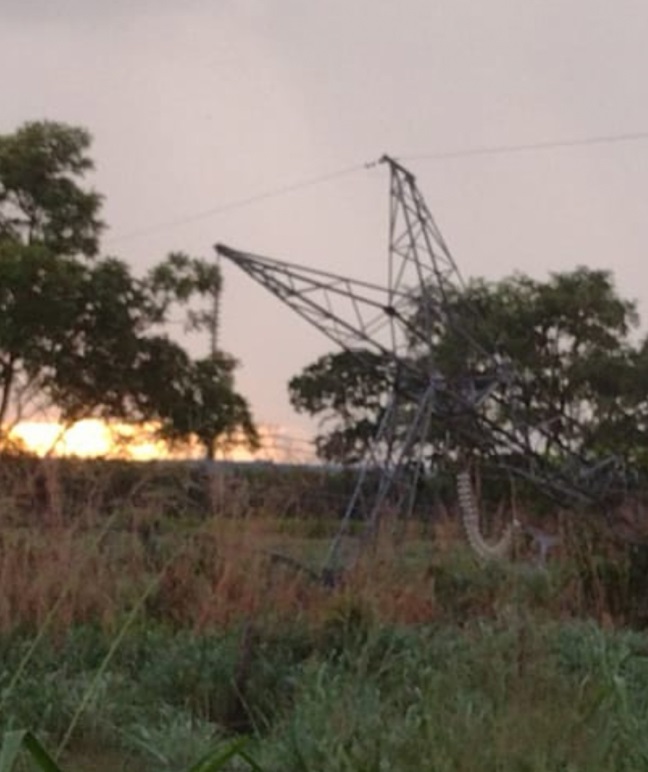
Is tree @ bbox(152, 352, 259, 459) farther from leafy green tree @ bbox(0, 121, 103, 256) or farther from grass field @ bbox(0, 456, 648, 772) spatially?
grass field @ bbox(0, 456, 648, 772)

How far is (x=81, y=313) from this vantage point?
3080 centimetres

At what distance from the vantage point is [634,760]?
4688 millimetres

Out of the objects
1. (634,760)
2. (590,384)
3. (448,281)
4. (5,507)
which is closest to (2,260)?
(590,384)

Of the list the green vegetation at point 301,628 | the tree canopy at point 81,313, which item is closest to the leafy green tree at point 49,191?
the tree canopy at point 81,313

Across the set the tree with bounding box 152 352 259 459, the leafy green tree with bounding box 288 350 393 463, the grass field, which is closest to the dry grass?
the grass field

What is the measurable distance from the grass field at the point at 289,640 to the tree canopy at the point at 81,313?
18053 millimetres

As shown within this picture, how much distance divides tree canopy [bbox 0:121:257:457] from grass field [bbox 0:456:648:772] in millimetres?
18053

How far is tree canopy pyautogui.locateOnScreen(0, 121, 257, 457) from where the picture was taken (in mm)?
29828

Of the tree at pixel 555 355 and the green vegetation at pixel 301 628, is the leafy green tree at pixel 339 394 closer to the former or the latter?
the tree at pixel 555 355

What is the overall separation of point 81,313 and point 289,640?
23.6 meters

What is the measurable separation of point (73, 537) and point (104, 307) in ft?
71.2

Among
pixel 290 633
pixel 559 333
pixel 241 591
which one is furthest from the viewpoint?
pixel 559 333

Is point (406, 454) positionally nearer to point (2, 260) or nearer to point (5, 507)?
point (5, 507)

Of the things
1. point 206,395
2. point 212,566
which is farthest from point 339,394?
point 212,566
